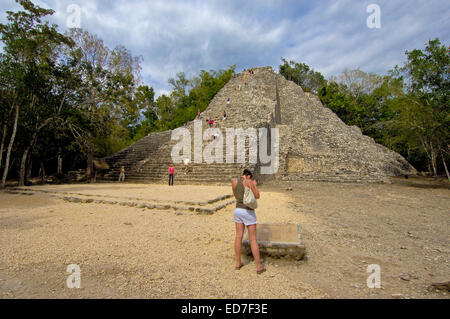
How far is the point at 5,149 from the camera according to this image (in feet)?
40.5

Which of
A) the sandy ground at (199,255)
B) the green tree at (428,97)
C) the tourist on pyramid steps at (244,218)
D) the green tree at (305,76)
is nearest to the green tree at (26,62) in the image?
the sandy ground at (199,255)

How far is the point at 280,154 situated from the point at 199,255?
47.6 ft

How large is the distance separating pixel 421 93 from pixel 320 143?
24.8 feet

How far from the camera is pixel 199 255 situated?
363 cm

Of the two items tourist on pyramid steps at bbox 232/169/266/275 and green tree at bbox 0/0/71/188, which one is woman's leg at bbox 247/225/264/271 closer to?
tourist on pyramid steps at bbox 232/169/266/275

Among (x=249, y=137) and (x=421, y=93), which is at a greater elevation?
(x=421, y=93)

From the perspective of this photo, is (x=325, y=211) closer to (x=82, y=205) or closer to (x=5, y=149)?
(x=82, y=205)

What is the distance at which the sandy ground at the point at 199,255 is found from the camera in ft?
8.64

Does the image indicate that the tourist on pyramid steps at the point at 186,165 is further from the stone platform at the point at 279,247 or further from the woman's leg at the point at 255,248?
the woman's leg at the point at 255,248

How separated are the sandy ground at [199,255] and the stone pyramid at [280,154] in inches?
306

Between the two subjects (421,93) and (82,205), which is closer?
(82,205)

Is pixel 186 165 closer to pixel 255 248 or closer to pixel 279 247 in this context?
pixel 279 247
